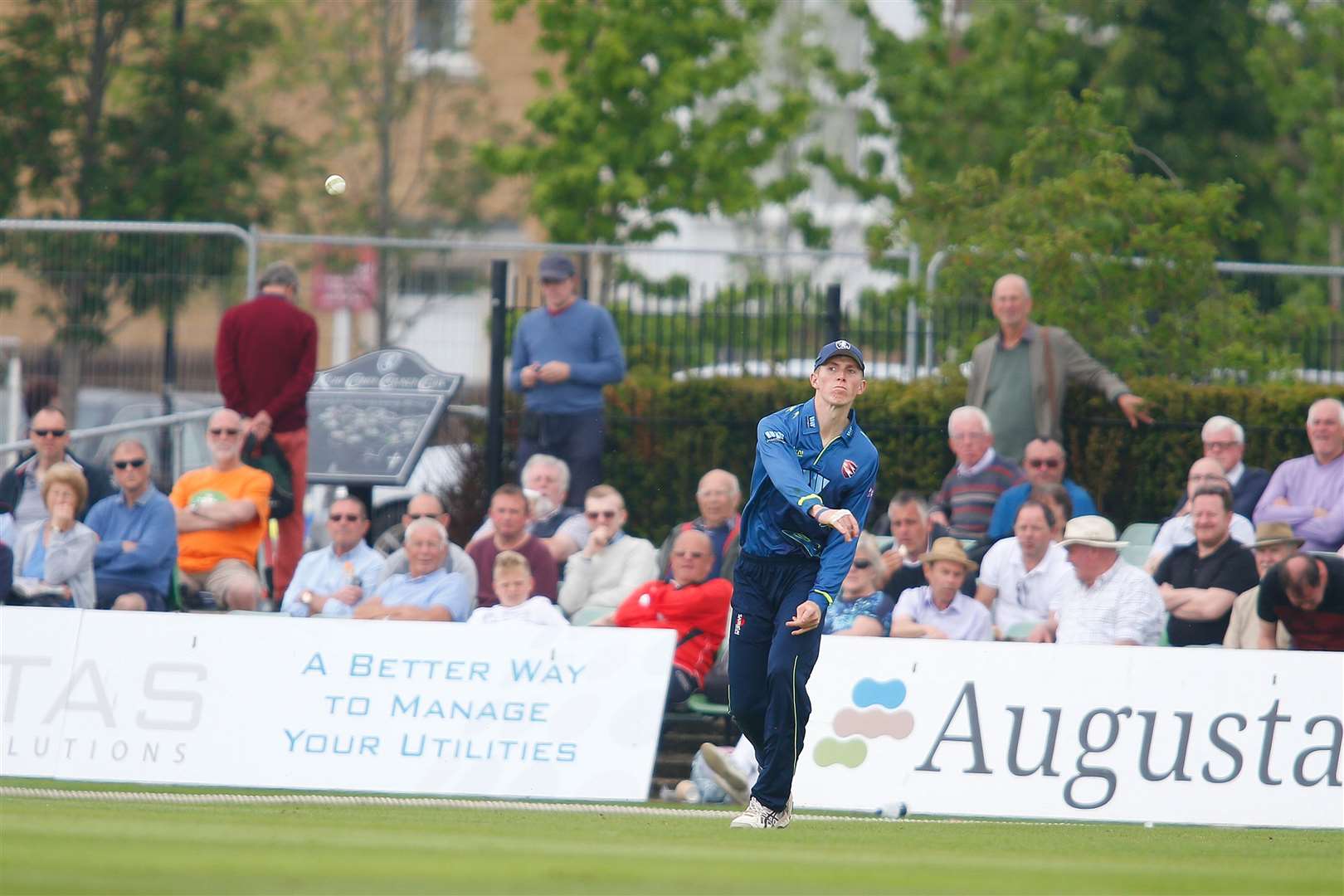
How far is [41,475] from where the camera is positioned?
13.7 m

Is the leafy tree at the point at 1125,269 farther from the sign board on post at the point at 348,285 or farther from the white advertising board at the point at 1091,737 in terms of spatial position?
the sign board on post at the point at 348,285

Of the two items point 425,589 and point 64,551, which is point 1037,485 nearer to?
point 425,589

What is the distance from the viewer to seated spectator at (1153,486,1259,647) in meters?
11.9

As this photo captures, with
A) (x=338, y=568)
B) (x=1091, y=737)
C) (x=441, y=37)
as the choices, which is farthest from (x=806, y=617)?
(x=441, y=37)

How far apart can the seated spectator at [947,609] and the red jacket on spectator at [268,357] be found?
4656mm

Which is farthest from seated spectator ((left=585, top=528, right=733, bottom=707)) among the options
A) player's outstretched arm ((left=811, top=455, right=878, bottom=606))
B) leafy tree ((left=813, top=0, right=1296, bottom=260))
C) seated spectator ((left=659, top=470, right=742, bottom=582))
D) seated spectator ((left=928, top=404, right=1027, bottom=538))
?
leafy tree ((left=813, top=0, right=1296, bottom=260))

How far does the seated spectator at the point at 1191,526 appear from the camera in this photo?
1220 centimetres

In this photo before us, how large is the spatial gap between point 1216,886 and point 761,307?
912cm

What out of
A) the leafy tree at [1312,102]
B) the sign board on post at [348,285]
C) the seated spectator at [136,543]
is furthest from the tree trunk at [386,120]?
the seated spectator at [136,543]

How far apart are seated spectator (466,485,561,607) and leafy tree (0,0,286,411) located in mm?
10161

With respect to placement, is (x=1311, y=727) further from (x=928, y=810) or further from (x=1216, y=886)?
(x=1216, y=886)

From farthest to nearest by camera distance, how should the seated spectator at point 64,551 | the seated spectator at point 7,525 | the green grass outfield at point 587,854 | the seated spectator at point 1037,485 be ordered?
the seated spectator at point 7,525 < the seated spectator at point 1037,485 < the seated spectator at point 64,551 < the green grass outfield at point 587,854

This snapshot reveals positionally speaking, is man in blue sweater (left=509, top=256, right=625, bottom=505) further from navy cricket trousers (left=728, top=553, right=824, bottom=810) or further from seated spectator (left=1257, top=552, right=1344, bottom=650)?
navy cricket trousers (left=728, top=553, right=824, bottom=810)

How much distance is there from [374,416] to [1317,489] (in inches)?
264
